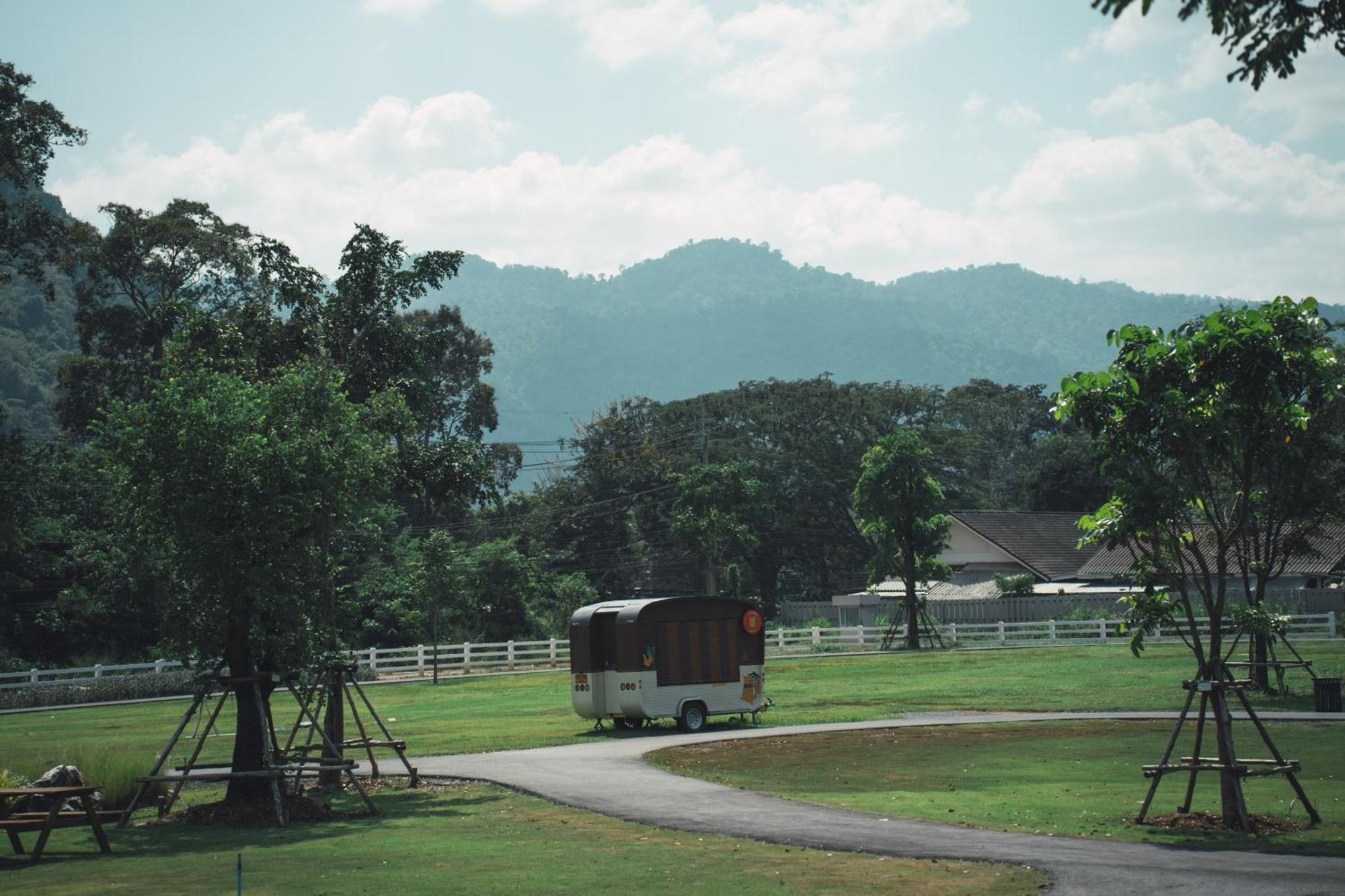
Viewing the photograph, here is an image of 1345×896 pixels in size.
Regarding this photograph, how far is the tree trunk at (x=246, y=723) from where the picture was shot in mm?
18859

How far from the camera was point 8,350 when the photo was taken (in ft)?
381

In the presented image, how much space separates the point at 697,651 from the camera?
28797mm

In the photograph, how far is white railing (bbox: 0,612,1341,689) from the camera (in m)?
52.5

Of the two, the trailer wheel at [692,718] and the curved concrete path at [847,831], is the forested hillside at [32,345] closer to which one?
the trailer wheel at [692,718]

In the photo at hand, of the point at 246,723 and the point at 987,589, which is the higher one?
the point at 987,589

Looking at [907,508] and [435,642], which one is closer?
[435,642]

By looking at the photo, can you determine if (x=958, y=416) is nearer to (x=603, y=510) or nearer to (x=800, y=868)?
(x=603, y=510)

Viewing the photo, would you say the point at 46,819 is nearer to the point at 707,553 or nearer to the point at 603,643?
the point at 603,643

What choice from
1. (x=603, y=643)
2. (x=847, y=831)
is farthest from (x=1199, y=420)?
(x=603, y=643)

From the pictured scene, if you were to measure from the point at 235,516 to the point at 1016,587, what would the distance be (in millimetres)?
53292

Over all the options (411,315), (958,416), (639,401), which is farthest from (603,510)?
(958,416)

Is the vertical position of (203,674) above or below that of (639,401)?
below

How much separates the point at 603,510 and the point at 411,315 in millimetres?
20612

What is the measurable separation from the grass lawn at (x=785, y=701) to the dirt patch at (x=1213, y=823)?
1421 cm
